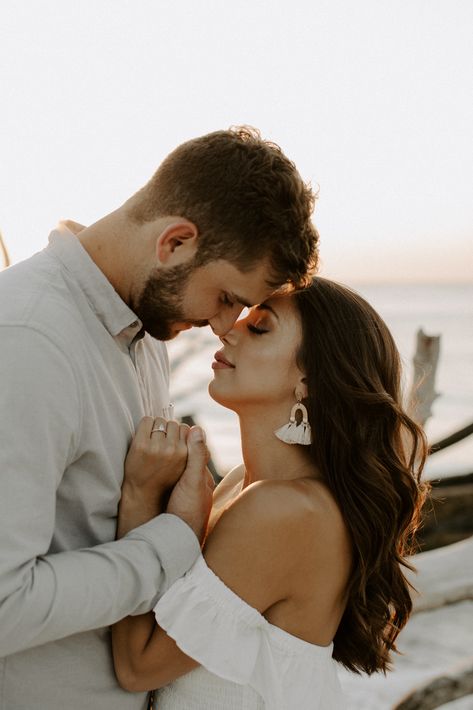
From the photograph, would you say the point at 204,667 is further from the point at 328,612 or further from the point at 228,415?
the point at 228,415

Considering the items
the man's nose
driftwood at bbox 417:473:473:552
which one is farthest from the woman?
driftwood at bbox 417:473:473:552

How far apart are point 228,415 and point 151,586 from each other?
55.6 ft

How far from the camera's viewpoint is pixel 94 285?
2.06m

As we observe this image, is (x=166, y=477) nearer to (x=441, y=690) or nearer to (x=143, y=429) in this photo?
(x=143, y=429)

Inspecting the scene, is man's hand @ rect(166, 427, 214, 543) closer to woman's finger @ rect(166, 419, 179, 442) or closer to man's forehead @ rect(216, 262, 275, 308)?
woman's finger @ rect(166, 419, 179, 442)

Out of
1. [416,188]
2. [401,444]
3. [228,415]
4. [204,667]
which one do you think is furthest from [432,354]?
[416,188]

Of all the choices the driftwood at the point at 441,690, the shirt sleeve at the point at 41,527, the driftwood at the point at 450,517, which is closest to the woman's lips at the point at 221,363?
the shirt sleeve at the point at 41,527

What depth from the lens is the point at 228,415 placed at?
18.9 meters

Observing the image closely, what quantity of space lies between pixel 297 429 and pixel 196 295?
60cm

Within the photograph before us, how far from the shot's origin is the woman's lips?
2607 millimetres

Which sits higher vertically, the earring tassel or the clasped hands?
the clasped hands

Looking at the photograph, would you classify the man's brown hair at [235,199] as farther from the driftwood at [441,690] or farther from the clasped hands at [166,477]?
the driftwood at [441,690]

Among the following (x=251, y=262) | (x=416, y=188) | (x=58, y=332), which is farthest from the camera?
(x=416, y=188)

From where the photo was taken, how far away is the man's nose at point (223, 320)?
89.8 inches
